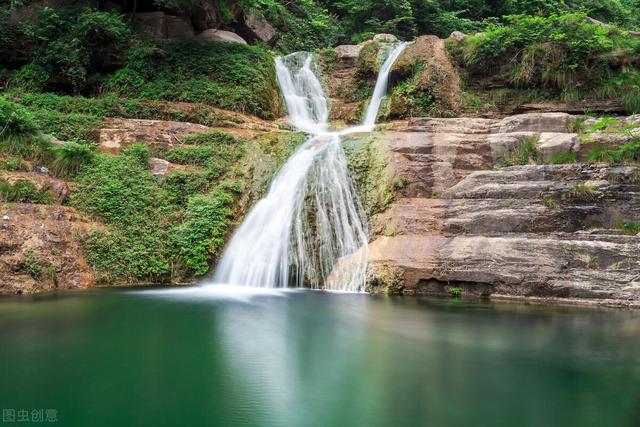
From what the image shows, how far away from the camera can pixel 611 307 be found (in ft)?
25.2

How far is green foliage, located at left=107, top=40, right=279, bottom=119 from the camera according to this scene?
46.8 ft

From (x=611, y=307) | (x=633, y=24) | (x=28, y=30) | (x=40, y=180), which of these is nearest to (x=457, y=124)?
(x=611, y=307)

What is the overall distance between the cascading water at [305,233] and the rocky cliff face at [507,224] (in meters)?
0.61

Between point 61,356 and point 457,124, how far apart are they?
9836 mm

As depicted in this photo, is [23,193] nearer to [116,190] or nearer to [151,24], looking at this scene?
[116,190]

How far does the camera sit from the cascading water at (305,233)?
9.59 m

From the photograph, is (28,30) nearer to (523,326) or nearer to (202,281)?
(202,281)

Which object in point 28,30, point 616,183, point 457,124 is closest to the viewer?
point 616,183

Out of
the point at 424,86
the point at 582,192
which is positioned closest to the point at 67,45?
the point at 424,86

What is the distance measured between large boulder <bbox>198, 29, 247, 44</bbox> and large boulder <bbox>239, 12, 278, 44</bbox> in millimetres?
1789

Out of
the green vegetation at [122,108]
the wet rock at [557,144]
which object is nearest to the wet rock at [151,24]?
the green vegetation at [122,108]

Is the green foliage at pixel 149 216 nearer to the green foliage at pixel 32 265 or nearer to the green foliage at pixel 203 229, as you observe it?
the green foliage at pixel 203 229

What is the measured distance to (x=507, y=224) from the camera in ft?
29.4

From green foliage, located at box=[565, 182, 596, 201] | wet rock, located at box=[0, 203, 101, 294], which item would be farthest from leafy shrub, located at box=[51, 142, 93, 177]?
green foliage, located at box=[565, 182, 596, 201]
